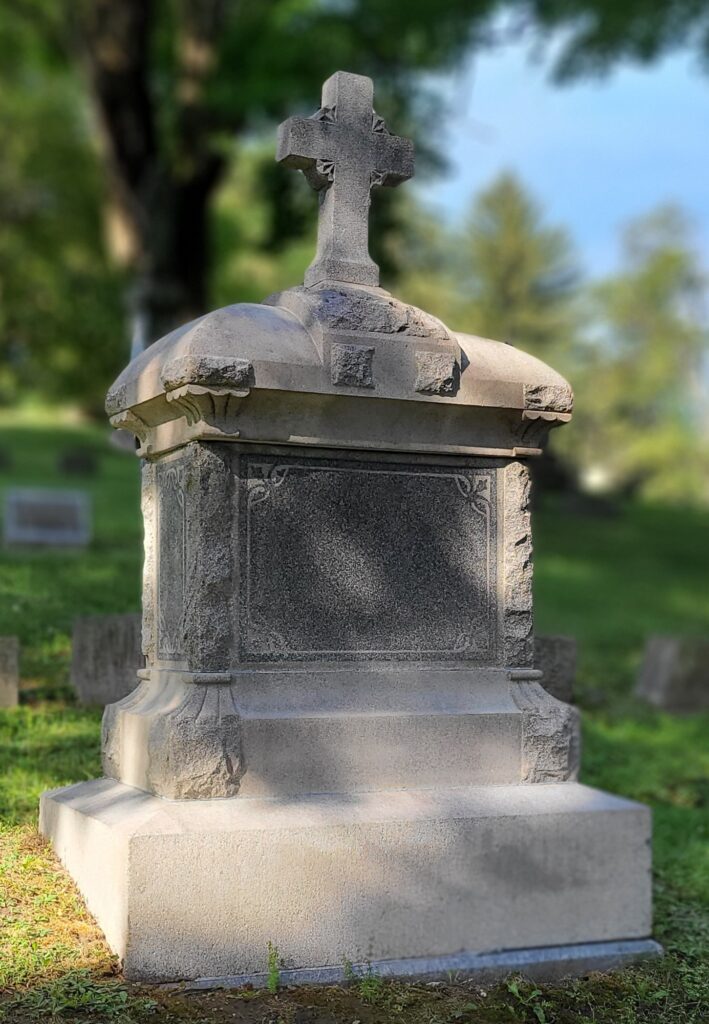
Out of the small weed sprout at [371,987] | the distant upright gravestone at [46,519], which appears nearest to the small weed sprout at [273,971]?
the small weed sprout at [371,987]

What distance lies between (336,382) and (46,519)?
9326mm

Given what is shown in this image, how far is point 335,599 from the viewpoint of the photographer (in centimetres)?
511

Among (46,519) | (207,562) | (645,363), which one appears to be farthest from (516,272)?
(207,562)

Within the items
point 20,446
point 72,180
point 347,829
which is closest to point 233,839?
point 347,829

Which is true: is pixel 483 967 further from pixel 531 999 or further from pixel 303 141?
pixel 303 141

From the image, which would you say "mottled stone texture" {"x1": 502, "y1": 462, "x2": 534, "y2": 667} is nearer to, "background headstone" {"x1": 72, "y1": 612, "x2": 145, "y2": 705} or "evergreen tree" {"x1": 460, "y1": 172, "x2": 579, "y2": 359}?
"background headstone" {"x1": 72, "y1": 612, "x2": 145, "y2": 705}

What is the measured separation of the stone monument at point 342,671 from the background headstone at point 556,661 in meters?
1.93

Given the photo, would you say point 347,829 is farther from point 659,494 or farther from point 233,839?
point 659,494

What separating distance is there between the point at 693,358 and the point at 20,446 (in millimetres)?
36218

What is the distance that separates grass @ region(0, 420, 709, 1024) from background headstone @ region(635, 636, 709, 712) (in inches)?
8.7

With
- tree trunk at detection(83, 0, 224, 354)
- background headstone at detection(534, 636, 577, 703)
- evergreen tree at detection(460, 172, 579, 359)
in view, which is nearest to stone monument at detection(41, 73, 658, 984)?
background headstone at detection(534, 636, 577, 703)

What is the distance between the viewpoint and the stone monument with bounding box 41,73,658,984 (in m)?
4.61

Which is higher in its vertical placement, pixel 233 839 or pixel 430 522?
pixel 430 522

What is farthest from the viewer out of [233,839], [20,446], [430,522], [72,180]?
[72,180]
